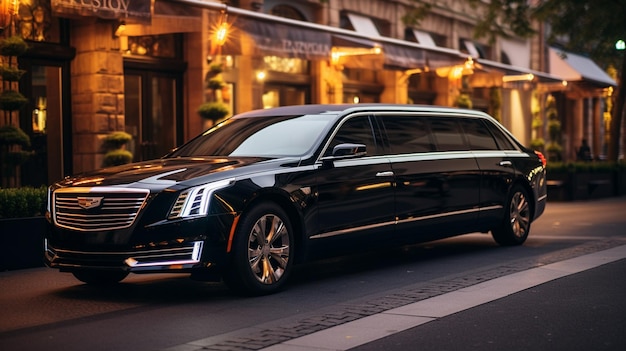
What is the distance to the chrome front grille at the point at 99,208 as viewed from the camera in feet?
26.8

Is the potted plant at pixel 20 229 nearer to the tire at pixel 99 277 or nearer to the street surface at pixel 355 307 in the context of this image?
the street surface at pixel 355 307

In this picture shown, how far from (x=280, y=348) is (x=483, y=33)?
23.5 meters

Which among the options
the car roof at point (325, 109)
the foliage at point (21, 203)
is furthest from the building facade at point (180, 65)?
the car roof at point (325, 109)

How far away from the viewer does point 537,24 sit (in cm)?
3962

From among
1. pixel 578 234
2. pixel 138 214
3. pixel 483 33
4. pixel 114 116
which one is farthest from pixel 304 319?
pixel 483 33

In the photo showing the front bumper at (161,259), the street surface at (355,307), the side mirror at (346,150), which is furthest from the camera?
the side mirror at (346,150)

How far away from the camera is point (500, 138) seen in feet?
40.9

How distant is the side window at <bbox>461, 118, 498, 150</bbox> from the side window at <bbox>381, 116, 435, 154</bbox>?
92cm

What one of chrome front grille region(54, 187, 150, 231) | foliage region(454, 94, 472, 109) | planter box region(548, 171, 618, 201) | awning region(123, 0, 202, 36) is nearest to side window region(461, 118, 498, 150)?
chrome front grille region(54, 187, 150, 231)

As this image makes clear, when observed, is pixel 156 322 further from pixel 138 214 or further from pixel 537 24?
pixel 537 24

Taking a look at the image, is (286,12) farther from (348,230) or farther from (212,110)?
(348,230)

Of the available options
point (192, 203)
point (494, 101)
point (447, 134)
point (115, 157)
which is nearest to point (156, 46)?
point (115, 157)

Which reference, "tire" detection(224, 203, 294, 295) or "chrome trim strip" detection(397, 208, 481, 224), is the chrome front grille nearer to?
"tire" detection(224, 203, 294, 295)

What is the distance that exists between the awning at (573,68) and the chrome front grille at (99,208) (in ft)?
96.2
